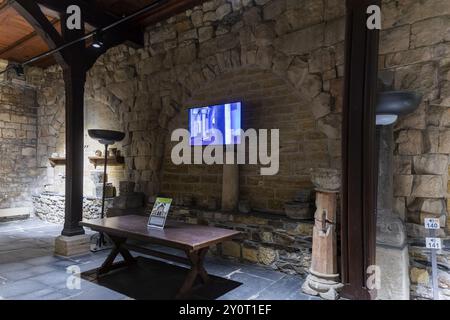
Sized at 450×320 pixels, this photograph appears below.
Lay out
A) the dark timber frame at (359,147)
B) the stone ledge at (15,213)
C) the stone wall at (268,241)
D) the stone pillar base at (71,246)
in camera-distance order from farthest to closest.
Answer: the stone ledge at (15,213), the stone pillar base at (71,246), the stone wall at (268,241), the dark timber frame at (359,147)

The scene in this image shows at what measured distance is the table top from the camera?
2314 millimetres

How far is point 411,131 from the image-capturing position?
8.42 ft

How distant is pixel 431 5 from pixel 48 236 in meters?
5.66

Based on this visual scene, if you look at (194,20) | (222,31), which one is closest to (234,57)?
(222,31)

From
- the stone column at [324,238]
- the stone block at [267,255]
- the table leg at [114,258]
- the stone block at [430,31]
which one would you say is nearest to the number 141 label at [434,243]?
the stone column at [324,238]

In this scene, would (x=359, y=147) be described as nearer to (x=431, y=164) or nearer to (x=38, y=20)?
(x=431, y=164)

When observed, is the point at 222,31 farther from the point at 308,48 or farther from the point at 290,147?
the point at 290,147

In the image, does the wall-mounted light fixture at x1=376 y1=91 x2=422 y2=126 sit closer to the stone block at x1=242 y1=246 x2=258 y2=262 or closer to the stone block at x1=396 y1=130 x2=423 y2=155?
the stone block at x1=396 y1=130 x2=423 y2=155

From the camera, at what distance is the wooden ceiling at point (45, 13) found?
4.03 m

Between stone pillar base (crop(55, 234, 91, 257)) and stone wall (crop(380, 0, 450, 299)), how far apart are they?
3.51m

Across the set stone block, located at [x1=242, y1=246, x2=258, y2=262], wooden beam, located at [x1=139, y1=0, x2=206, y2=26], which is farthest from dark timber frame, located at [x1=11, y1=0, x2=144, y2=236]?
stone block, located at [x1=242, y1=246, x2=258, y2=262]

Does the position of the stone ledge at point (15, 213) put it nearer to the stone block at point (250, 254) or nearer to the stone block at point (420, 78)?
the stone block at point (250, 254)

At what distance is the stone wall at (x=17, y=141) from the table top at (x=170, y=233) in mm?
4535

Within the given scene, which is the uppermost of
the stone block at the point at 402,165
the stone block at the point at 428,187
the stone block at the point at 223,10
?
the stone block at the point at 223,10
